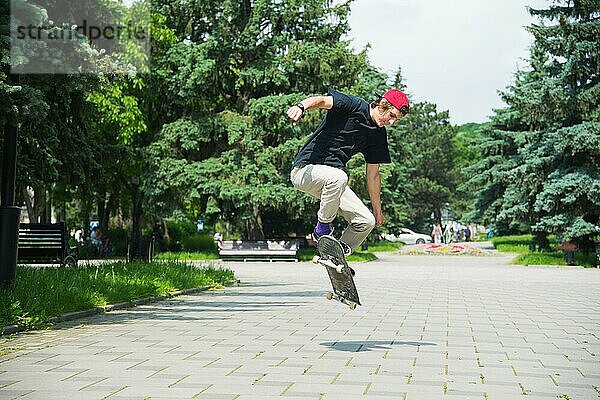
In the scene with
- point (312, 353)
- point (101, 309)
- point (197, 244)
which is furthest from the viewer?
point (197, 244)

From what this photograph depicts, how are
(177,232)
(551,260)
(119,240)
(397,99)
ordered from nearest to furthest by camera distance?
(397,99), (551,260), (119,240), (177,232)

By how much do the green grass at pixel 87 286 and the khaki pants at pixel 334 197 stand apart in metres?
3.55

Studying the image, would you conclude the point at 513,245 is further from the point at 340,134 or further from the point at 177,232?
the point at 340,134

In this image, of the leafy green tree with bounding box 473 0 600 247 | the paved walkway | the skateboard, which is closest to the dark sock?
the skateboard

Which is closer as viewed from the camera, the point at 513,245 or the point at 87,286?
the point at 87,286

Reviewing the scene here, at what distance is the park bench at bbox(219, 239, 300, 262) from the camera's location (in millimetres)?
33375

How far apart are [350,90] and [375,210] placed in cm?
2701

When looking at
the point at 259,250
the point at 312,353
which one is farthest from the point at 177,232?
the point at 312,353

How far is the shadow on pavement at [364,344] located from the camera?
7449 millimetres

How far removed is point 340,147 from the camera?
289 inches

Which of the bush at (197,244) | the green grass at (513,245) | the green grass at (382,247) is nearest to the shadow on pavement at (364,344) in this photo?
the bush at (197,244)

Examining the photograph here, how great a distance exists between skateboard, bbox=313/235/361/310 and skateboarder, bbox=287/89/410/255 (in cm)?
20

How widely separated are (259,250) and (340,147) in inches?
1043

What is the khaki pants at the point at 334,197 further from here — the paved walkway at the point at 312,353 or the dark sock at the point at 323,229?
the paved walkway at the point at 312,353
